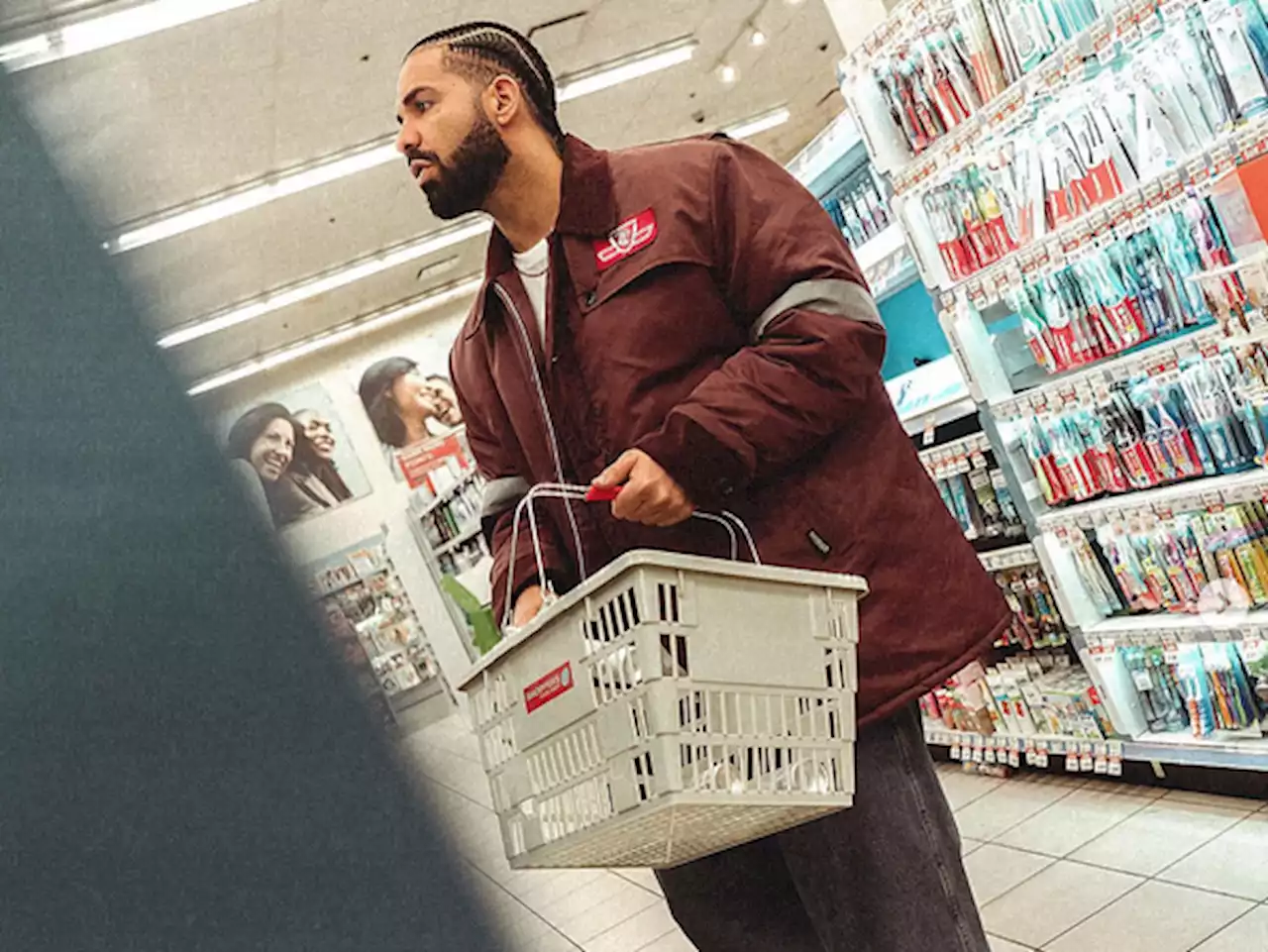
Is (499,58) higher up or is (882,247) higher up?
(499,58)

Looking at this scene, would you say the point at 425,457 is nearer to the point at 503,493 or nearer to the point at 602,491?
the point at 503,493

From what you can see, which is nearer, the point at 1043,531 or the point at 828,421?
the point at 828,421

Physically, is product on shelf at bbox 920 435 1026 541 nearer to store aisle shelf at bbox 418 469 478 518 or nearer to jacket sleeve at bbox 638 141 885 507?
jacket sleeve at bbox 638 141 885 507

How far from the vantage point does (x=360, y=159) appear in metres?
7.09

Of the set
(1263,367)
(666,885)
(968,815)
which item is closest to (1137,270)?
(1263,367)

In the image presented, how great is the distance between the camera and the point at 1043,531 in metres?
3.16

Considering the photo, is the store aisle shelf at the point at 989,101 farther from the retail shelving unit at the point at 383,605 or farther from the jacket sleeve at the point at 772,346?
the retail shelving unit at the point at 383,605

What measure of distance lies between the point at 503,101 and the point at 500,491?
0.52 m

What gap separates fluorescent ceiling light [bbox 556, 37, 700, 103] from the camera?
25.9 ft

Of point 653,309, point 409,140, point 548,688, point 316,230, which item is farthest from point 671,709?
point 316,230

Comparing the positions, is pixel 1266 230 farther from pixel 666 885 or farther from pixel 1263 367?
pixel 666 885

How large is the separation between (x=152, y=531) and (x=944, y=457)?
3.11m

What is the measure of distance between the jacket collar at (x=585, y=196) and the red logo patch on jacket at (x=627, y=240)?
0.01m

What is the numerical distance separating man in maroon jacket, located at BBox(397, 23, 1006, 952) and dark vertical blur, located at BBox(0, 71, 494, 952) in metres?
0.47
